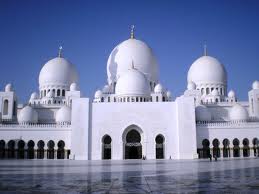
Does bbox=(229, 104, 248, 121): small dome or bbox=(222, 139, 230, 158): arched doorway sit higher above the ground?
bbox=(229, 104, 248, 121): small dome

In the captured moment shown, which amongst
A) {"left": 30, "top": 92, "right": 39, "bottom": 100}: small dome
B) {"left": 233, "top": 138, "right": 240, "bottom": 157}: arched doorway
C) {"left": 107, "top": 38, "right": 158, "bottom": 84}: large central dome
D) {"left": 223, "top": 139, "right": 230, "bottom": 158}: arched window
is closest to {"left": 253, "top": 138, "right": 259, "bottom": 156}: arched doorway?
{"left": 233, "top": 138, "right": 240, "bottom": 157}: arched doorway

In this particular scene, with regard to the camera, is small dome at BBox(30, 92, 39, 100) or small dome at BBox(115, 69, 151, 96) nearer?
small dome at BBox(115, 69, 151, 96)

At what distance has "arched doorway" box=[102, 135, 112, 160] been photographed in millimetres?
29520

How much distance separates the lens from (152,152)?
2864cm

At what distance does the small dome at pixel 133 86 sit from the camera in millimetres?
32344

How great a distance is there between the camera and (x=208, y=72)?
38.9 meters

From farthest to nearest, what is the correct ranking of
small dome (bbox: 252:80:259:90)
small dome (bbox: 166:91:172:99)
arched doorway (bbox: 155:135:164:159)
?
1. small dome (bbox: 252:80:259:90)
2. small dome (bbox: 166:91:172:99)
3. arched doorway (bbox: 155:135:164:159)

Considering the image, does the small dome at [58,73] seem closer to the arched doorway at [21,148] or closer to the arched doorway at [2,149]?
the arched doorway at [21,148]

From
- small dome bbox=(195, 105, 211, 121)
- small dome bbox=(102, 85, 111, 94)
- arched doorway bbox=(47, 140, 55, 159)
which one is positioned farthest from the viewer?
small dome bbox=(102, 85, 111, 94)

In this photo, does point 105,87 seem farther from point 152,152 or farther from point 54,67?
point 152,152

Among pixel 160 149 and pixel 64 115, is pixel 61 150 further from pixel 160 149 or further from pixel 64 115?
pixel 160 149

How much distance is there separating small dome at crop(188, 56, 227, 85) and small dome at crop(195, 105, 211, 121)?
23.7 ft

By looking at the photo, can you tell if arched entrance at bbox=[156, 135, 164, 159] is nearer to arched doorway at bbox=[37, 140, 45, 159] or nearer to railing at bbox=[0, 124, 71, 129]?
railing at bbox=[0, 124, 71, 129]

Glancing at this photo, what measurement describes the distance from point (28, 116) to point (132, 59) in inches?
521
